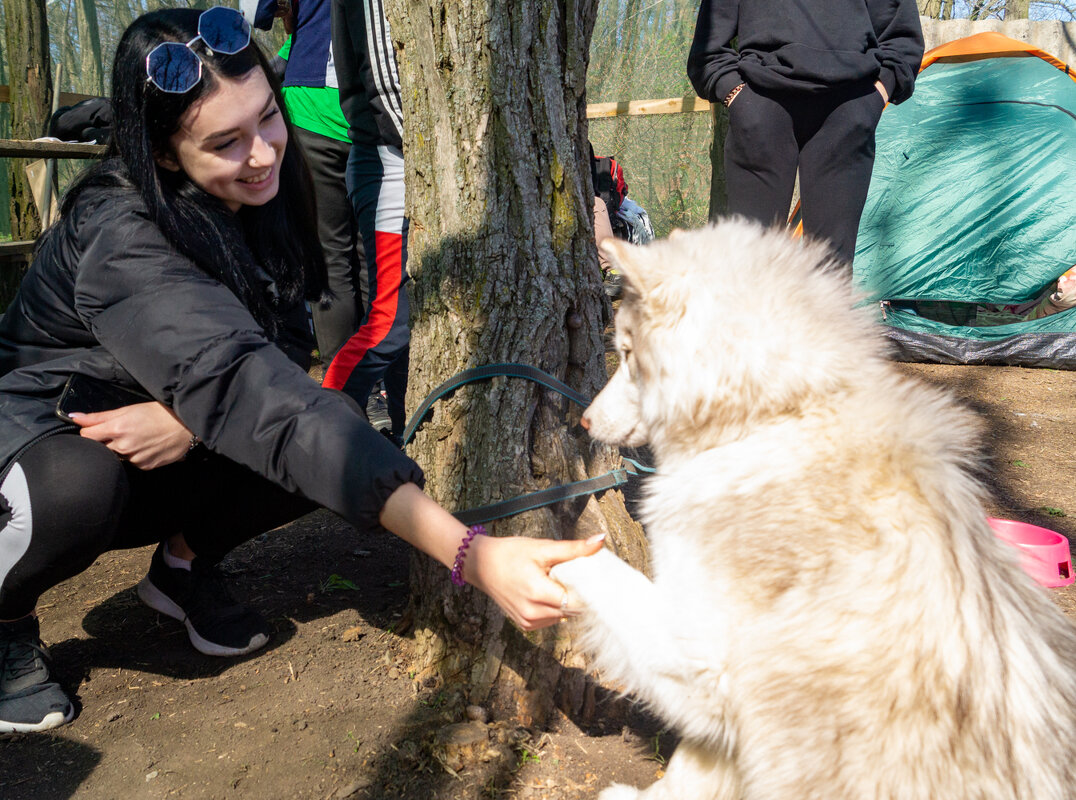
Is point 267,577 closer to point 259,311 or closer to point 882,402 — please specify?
point 259,311

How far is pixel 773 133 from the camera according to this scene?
153 inches

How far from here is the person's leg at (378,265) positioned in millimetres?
3334

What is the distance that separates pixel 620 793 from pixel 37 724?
1.53m

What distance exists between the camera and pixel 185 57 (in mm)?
1945

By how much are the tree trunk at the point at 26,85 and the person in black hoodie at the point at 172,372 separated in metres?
6.42

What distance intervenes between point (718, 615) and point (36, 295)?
1.94 meters

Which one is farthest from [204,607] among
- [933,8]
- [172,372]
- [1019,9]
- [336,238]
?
[933,8]

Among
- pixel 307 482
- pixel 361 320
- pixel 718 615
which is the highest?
pixel 307 482

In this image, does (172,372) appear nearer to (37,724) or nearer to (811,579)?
(37,724)

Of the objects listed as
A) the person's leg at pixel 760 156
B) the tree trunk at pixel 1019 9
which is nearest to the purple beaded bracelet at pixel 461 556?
the person's leg at pixel 760 156

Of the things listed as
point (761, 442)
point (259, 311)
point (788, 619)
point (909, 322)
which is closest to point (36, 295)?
point (259, 311)

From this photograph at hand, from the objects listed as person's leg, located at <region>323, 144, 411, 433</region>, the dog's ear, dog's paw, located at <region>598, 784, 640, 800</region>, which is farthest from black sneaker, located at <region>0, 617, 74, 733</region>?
the dog's ear

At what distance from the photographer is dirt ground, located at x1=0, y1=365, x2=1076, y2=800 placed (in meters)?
1.96

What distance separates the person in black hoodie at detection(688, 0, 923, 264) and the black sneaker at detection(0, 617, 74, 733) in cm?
343
